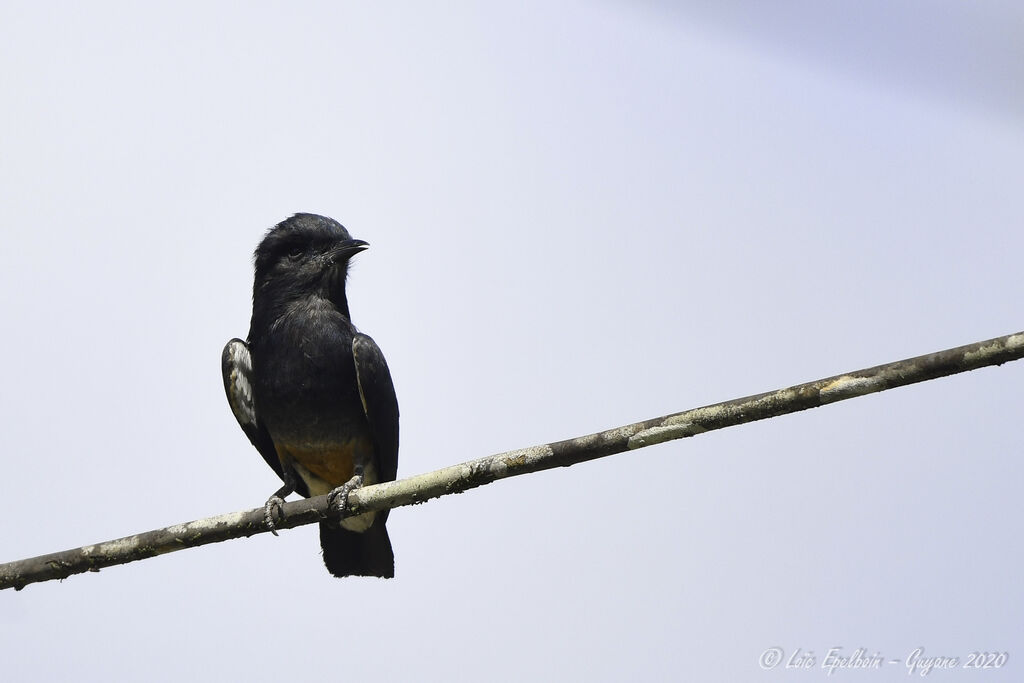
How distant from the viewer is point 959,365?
115 inches

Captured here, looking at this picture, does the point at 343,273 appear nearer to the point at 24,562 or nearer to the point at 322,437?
the point at 322,437

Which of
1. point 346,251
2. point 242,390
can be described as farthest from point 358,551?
point 346,251

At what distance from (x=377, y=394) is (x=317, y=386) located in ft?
1.05

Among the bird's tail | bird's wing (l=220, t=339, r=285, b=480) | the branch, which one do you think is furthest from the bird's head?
the branch

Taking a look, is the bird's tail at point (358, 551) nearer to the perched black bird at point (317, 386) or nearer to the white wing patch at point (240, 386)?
the perched black bird at point (317, 386)

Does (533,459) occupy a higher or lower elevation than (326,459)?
lower

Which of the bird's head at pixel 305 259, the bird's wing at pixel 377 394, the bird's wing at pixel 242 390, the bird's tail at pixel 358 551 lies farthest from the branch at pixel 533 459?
the bird's head at pixel 305 259

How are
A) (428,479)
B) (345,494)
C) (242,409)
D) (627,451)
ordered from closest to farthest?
(627,451) → (428,479) → (345,494) → (242,409)

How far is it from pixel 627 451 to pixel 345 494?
156 centimetres

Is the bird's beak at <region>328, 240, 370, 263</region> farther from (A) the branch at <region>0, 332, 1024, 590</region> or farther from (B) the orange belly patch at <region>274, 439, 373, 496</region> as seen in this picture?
(A) the branch at <region>0, 332, 1024, 590</region>

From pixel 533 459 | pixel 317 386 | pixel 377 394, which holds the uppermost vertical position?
pixel 317 386

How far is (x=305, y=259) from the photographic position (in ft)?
21.9

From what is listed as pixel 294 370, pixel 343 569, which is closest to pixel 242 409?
pixel 294 370

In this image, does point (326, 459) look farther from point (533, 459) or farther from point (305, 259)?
point (533, 459)
